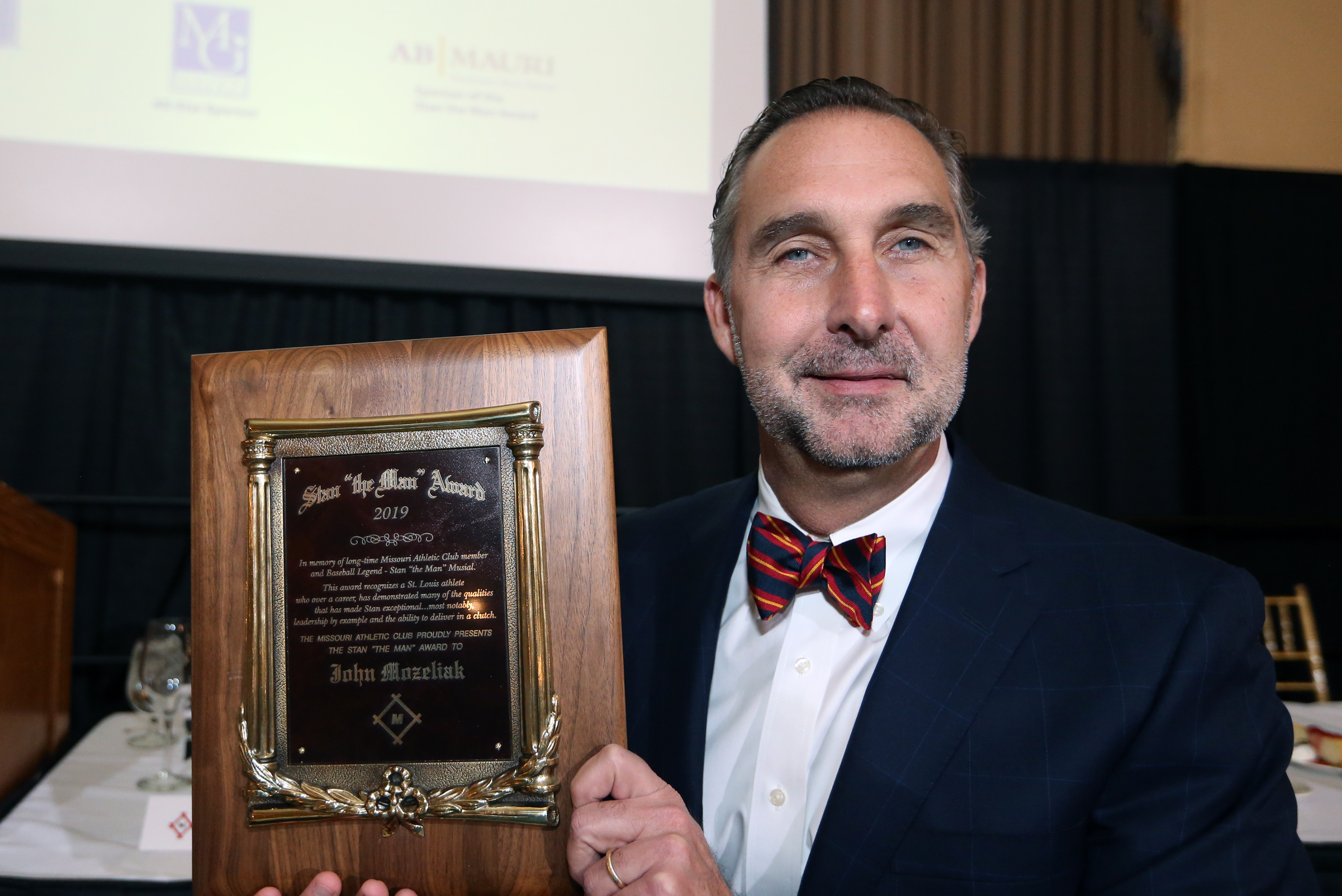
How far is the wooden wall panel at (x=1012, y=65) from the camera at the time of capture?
4609 millimetres

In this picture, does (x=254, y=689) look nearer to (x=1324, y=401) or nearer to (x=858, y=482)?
(x=858, y=482)

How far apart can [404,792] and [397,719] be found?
0.09 m

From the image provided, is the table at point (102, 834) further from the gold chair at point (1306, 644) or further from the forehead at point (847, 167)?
the gold chair at point (1306, 644)

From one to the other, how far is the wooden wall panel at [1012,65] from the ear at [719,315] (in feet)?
9.89

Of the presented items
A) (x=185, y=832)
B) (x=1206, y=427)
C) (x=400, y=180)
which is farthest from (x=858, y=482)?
(x=1206, y=427)

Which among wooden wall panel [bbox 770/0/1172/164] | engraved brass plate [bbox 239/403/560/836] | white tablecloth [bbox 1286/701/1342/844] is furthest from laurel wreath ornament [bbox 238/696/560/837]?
wooden wall panel [bbox 770/0/1172/164]

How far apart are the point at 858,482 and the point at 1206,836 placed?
69cm

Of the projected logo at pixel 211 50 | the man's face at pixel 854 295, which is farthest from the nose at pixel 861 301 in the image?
the projected logo at pixel 211 50

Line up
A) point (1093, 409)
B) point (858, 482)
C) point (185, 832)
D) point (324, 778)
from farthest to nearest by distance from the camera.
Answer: point (1093, 409) → point (185, 832) → point (858, 482) → point (324, 778)

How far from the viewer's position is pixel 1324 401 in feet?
16.3

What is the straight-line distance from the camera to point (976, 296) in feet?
5.93

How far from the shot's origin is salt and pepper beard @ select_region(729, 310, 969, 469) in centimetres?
153

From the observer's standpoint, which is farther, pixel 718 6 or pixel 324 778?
pixel 718 6

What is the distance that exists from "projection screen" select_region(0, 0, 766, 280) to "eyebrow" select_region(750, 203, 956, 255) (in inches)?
96.8
